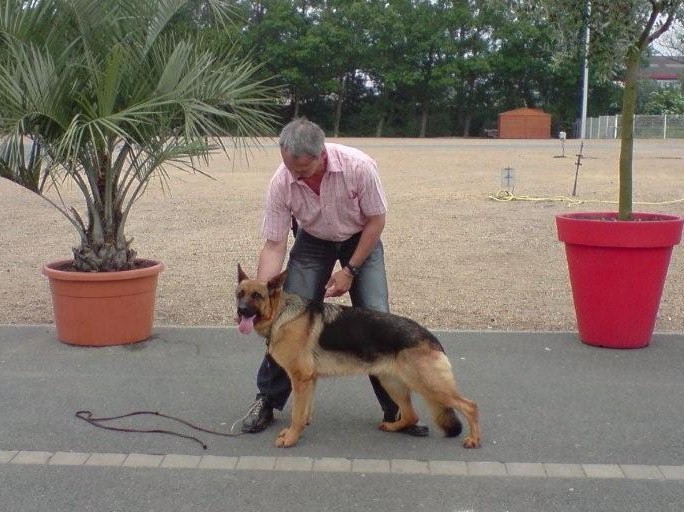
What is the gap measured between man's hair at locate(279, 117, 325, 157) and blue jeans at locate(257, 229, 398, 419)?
0.76 metres

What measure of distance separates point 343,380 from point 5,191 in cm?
1558

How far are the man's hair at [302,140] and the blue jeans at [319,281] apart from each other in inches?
29.9

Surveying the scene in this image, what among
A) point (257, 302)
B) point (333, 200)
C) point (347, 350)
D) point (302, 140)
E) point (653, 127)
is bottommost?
point (653, 127)

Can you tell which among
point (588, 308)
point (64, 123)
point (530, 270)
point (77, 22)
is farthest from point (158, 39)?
point (530, 270)

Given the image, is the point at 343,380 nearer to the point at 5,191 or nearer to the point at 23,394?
the point at 23,394

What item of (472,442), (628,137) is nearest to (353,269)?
(472,442)

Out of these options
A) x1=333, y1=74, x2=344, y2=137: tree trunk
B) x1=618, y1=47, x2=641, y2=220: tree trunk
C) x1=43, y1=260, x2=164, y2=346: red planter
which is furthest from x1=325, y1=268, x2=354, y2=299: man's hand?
x1=333, y1=74, x2=344, y2=137: tree trunk

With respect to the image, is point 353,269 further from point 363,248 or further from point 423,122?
point 423,122

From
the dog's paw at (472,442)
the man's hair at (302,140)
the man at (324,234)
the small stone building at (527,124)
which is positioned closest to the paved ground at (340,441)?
the dog's paw at (472,442)

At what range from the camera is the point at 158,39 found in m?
7.20

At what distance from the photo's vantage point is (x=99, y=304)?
A: 22.1ft

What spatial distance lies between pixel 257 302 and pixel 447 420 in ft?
4.05

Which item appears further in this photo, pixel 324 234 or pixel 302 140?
pixel 324 234

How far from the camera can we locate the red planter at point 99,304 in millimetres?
6715
